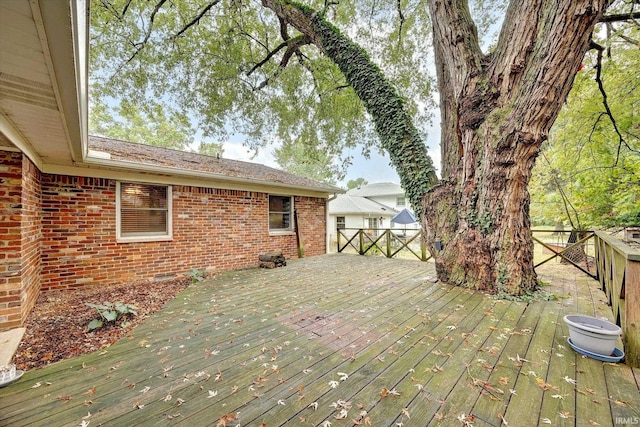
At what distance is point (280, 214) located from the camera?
287 inches

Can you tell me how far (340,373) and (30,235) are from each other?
4.33 m

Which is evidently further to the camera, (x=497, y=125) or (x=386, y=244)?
(x=386, y=244)

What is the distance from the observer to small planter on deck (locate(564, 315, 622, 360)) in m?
2.01

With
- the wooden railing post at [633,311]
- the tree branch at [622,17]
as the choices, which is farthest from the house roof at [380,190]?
the wooden railing post at [633,311]

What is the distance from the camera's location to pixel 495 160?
3582 millimetres

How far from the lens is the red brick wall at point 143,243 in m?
4.00

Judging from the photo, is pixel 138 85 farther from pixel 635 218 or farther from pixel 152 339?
pixel 635 218

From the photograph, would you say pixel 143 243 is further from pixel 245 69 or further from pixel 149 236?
pixel 245 69

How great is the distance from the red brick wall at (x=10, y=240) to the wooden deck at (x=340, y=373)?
4.45 feet

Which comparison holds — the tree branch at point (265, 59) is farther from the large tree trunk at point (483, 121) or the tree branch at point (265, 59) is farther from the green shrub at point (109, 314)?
the green shrub at point (109, 314)

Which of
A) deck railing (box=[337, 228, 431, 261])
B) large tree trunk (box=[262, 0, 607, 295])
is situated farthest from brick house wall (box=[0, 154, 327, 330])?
large tree trunk (box=[262, 0, 607, 295])

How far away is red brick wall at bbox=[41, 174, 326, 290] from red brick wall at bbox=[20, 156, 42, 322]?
0.76 feet

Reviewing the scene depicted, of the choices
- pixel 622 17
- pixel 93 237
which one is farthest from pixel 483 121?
pixel 93 237

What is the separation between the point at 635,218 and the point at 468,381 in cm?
799
